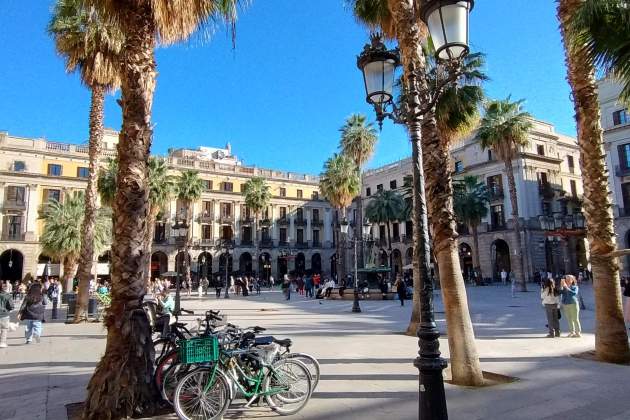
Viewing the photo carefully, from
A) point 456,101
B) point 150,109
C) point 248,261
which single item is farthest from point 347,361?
point 248,261

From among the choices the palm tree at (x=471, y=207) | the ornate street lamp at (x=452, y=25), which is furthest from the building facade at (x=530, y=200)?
the ornate street lamp at (x=452, y=25)

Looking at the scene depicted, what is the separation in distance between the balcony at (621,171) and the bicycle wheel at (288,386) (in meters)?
39.0

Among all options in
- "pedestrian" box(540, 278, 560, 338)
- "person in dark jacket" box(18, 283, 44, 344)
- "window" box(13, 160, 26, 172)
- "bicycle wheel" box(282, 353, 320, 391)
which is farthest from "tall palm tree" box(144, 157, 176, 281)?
"bicycle wheel" box(282, 353, 320, 391)

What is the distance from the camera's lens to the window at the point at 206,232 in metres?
54.7

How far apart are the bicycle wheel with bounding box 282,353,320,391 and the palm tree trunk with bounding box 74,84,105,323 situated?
1320cm

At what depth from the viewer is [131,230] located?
5.54m

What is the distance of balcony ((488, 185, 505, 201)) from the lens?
147 ft

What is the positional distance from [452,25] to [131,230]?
457 centimetres

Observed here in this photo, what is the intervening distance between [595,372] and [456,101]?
8.10 metres

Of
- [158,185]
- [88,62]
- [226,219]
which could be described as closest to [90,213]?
[88,62]

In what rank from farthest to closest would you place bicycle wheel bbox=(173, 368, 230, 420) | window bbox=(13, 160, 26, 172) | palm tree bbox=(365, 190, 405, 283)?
1. palm tree bbox=(365, 190, 405, 283)
2. window bbox=(13, 160, 26, 172)
3. bicycle wheel bbox=(173, 368, 230, 420)

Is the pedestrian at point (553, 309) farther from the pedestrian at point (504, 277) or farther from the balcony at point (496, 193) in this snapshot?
the balcony at point (496, 193)

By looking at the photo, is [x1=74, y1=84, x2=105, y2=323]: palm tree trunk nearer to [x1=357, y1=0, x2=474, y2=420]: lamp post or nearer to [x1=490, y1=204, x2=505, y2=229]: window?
[x1=357, y1=0, x2=474, y2=420]: lamp post

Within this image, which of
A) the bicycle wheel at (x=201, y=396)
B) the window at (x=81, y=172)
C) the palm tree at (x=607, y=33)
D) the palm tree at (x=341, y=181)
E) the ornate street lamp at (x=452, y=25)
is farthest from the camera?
the window at (x=81, y=172)
